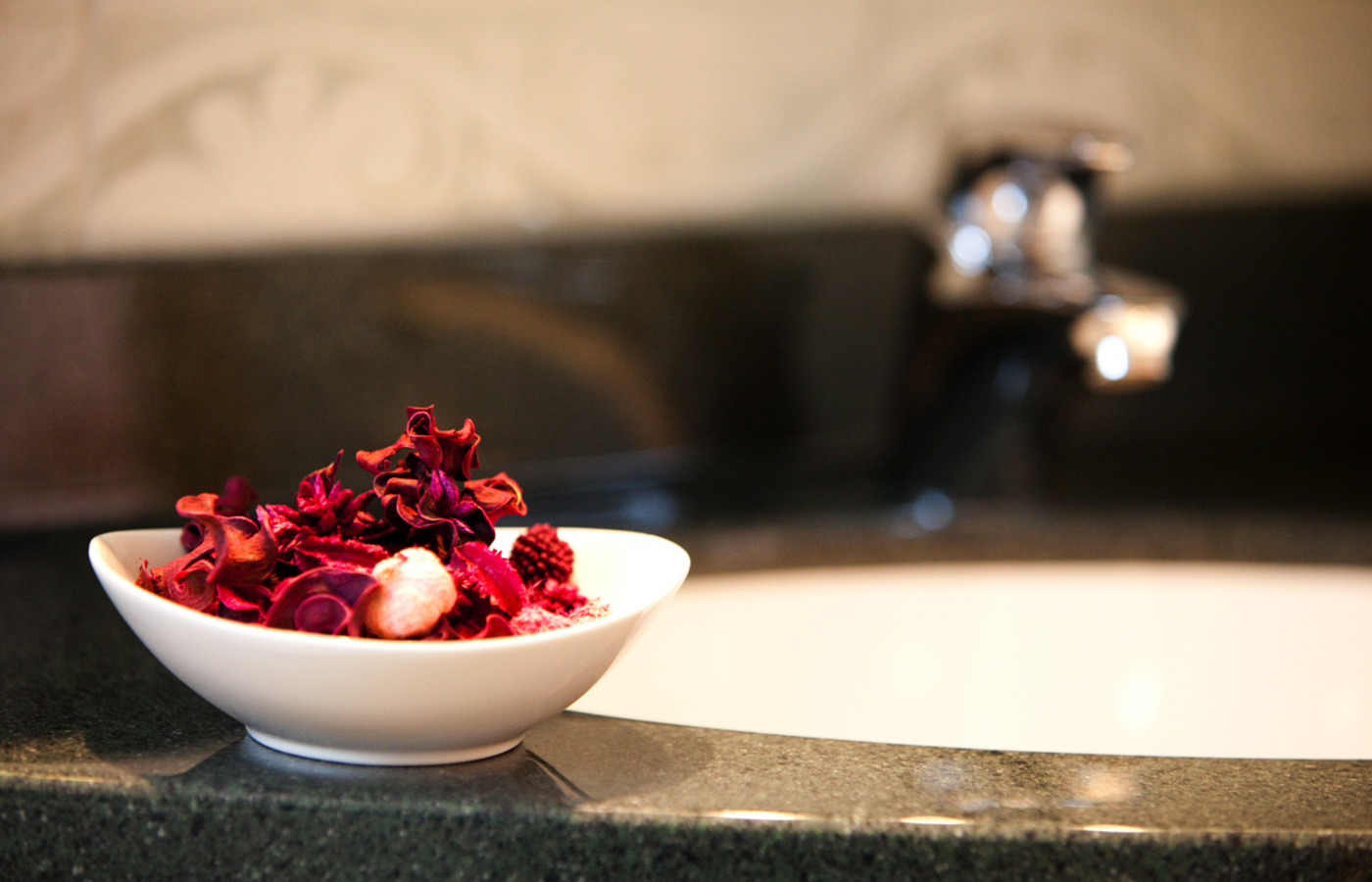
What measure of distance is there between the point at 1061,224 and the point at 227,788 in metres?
0.57

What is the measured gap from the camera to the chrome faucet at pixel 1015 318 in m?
0.66

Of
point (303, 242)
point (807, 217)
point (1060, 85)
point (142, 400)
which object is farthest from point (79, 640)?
point (1060, 85)

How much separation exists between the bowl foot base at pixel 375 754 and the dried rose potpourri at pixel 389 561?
4 centimetres

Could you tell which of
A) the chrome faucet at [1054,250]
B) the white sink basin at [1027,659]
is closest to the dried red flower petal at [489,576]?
the white sink basin at [1027,659]

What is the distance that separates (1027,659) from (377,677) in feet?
1.37

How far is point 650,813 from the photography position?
0.30 meters

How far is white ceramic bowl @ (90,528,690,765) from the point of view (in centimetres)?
28

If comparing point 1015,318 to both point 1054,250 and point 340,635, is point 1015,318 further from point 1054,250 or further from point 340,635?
point 340,635

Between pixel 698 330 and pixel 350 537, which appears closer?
pixel 350 537

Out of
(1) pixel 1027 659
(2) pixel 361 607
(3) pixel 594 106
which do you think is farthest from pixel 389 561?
(3) pixel 594 106

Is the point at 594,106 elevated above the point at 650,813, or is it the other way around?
the point at 594,106

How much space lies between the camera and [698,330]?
2.44 feet

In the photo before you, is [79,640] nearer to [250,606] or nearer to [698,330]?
[250,606]

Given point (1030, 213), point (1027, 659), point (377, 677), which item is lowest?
point (1027, 659)
